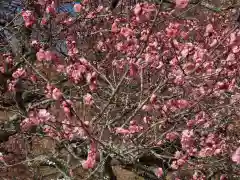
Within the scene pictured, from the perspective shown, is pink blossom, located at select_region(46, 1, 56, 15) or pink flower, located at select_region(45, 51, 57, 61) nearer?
pink flower, located at select_region(45, 51, 57, 61)

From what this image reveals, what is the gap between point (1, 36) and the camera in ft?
21.6

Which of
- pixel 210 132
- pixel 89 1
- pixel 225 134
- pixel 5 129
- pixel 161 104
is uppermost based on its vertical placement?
pixel 89 1

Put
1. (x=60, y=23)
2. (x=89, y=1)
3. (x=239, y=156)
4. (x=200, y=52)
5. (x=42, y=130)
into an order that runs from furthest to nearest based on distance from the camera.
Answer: (x=89, y=1)
(x=60, y=23)
(x=42, y=130)
(x=200, y=52)
(x=239, y=156)

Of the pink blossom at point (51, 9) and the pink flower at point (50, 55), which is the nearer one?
the pink flower at point (50, 55)

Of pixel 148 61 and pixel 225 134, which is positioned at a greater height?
pixel 148 61

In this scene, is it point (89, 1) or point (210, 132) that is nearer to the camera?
point (210, 132)

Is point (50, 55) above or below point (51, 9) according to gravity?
below

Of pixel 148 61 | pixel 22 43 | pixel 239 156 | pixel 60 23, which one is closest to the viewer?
pixel 239 156

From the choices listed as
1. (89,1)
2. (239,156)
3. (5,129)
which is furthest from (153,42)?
(239,156)

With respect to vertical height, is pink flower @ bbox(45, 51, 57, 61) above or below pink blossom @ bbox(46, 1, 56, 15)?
below

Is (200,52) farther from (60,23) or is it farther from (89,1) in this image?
(89,1)

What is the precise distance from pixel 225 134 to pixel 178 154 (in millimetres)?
3426

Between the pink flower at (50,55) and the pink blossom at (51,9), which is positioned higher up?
the pink blossom at (51,9)

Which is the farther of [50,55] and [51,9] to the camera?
[51,9]
